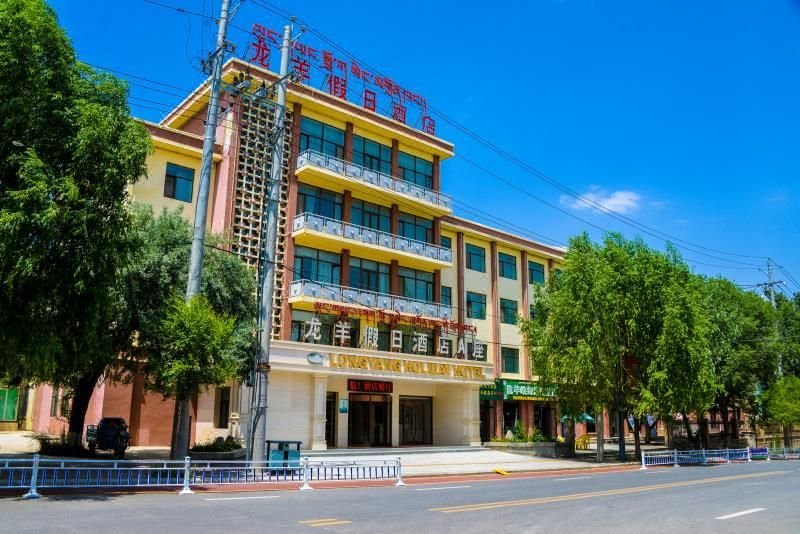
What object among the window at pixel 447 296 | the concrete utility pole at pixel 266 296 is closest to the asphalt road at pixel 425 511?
the concrete utility pole at pixel 266 296

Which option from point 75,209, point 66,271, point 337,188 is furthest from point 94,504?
point 337,188

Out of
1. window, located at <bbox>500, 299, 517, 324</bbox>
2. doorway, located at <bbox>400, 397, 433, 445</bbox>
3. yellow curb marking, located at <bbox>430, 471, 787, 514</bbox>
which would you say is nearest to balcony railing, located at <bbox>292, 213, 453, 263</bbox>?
window, located at <bbox>500, 299, 517, 324</bbox>

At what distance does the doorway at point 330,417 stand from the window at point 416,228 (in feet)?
33.4

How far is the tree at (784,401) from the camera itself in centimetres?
4119

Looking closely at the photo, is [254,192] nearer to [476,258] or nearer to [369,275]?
[369,275]

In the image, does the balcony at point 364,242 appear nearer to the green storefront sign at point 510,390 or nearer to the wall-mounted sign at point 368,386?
the wall-mounted sign at point 368,386

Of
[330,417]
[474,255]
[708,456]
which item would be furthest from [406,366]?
[708,456]

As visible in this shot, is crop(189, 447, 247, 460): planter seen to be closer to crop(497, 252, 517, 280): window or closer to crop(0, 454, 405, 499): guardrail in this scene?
crop(0, 454, 405, 499): guardrail

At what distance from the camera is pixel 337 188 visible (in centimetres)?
3400

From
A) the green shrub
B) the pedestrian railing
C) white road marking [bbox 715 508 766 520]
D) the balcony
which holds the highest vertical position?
the balcony

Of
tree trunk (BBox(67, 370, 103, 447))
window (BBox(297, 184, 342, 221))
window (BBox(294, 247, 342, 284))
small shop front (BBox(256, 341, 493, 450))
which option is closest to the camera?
tree trunk (BBox(67, 370, 103, 447))

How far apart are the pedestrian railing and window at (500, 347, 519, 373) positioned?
387 inches

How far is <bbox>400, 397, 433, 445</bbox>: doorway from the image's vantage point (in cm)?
3566

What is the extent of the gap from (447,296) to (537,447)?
10.5 meters
